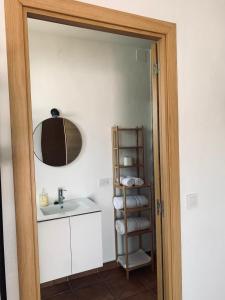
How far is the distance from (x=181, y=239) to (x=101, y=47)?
2.16 m

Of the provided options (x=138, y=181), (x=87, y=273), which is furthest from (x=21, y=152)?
(x=87, y=273)

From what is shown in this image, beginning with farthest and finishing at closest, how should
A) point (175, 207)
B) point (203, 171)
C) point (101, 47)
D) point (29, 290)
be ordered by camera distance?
point (101, 47) → point (203, 171) → point (175, 207) → point (29, 290)

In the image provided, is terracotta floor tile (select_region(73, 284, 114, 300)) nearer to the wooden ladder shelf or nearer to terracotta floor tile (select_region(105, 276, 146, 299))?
terracotta floor tile (select_region(105, 276, 146, 299))

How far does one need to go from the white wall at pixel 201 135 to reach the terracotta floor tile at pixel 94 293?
3.33ft

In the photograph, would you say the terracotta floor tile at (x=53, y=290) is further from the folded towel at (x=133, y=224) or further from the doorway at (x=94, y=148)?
the folded towel at (x=133, y=224)

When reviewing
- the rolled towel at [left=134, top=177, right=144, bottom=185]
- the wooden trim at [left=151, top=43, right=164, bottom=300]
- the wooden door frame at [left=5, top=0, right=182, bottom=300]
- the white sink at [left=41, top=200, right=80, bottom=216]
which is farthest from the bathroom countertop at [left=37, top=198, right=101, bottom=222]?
the wooden door frame at [left=5, top=0, right=182, bottom=300]

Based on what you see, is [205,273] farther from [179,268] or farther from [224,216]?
[224,216]

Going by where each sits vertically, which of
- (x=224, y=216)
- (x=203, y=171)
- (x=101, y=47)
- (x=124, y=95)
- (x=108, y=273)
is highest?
(x=101, y=47)

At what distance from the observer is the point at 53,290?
2412 millimetres

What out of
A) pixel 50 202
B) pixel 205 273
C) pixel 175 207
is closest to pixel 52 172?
pixel 50 202

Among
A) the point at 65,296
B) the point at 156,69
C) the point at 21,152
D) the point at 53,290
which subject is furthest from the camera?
the point at 53,290

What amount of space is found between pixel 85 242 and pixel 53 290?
622mm

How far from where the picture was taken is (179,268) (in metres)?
1.52

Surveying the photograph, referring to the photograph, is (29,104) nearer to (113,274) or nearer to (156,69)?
(156,69)
